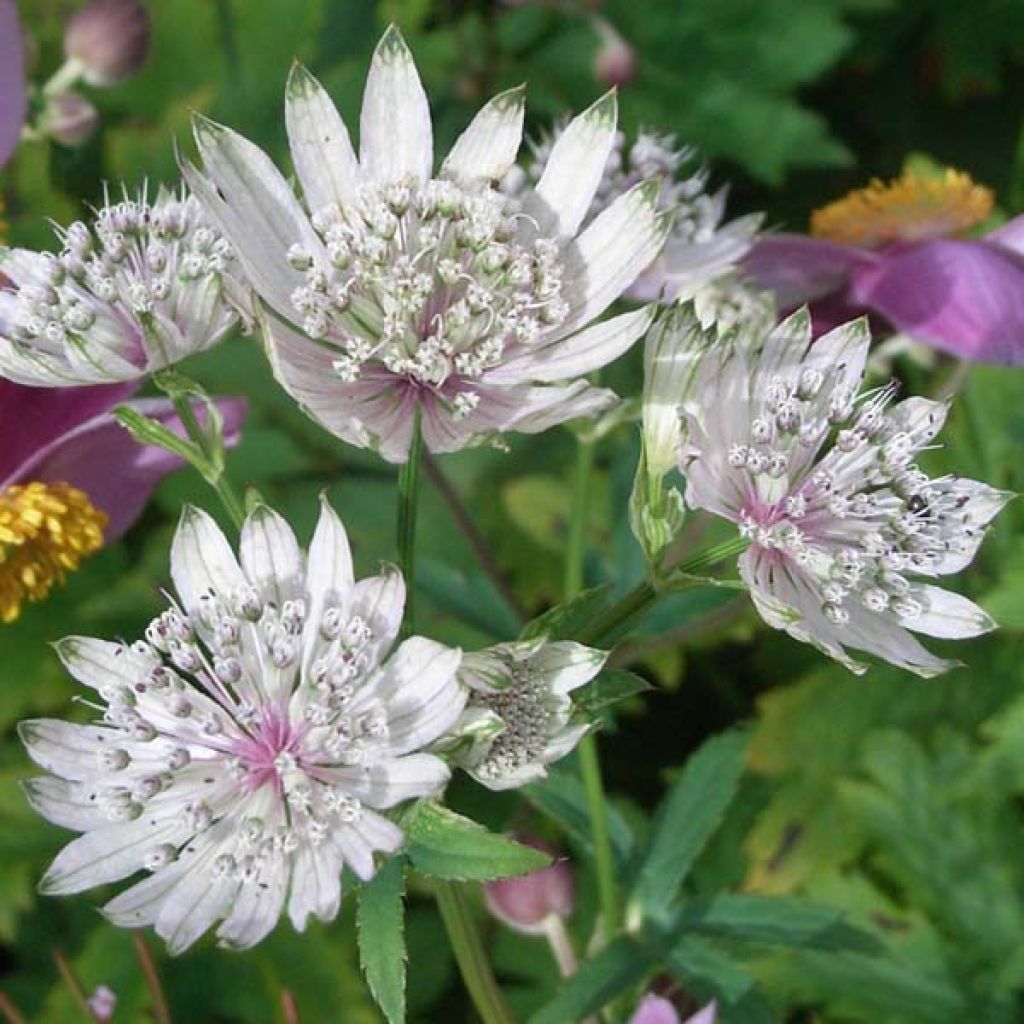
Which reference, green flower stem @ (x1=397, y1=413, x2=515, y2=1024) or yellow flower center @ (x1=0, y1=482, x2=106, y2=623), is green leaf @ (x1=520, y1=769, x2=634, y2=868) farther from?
yellow flower center @ (x1=0, y1=482, x2=106, y2=623)

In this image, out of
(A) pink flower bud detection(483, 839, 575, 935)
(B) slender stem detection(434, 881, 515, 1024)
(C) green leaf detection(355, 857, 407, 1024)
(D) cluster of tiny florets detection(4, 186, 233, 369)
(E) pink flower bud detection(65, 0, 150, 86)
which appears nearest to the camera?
(C) green leaf detection(355, 857, 407, 1024)

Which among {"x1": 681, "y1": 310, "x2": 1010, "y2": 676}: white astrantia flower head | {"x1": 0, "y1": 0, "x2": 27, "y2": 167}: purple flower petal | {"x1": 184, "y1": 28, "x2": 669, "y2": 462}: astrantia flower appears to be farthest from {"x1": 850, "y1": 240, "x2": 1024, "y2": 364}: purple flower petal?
{"x1": 0, "y1": 0, "x2": 27, "y2": 167}: purple flower petal

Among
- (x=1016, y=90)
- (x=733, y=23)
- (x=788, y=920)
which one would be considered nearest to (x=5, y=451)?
(x=788, y=920)

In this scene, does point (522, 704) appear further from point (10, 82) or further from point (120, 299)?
point (10, 82)

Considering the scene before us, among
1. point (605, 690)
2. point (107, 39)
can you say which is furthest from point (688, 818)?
point (107, 39)

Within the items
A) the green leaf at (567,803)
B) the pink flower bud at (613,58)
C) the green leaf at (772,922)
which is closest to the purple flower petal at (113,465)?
the green leaf at (567,803)

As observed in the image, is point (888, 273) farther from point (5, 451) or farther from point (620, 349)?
point (5, 451)
